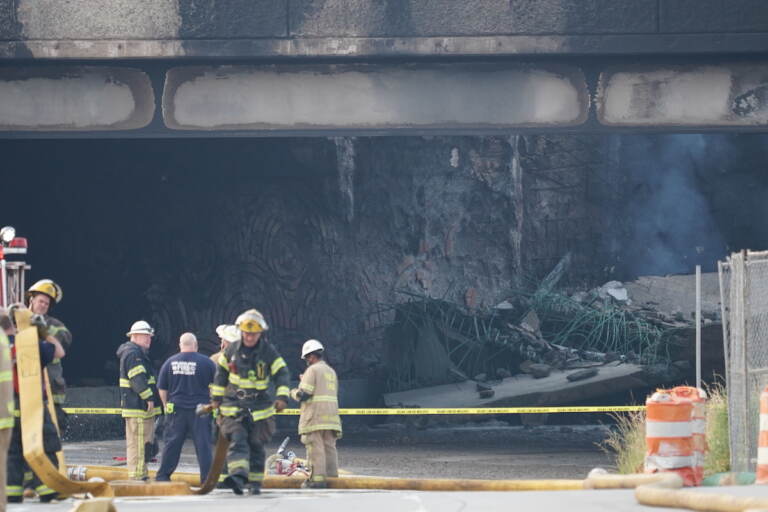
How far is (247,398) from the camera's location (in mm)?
14008

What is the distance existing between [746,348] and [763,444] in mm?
1418

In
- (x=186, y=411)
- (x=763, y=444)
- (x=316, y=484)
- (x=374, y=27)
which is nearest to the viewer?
(x=763, y=444)

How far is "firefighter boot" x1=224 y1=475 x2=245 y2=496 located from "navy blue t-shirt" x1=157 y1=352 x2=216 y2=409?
1777 millimetres

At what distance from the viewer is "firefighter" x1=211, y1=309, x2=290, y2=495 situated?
13.9 m

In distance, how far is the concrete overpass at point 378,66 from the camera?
1834 cm

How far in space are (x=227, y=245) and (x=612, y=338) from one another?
27.6 feet

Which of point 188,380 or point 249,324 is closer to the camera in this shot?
point 249,324

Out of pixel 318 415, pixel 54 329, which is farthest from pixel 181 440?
pixel 54 329

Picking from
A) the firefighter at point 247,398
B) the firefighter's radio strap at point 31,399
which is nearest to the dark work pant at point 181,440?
the firefighter at point 247,398

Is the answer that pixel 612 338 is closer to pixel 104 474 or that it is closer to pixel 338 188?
pixel 338 188

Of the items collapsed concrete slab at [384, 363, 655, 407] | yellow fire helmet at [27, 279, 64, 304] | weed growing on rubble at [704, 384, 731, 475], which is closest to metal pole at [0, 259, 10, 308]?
yellow fire helmet at [27, 279, 64, 304]

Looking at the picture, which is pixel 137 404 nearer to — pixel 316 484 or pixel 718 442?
pixel 316 484

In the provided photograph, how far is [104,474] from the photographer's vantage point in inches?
650

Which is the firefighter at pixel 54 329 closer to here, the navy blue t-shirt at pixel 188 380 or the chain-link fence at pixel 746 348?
the navy blue t-shirt at pixel 188 380
